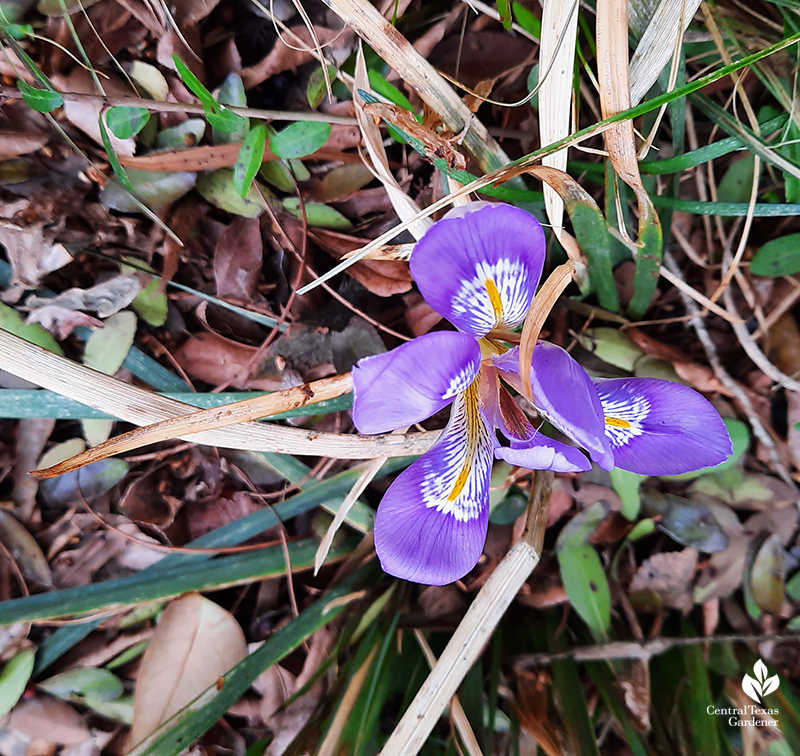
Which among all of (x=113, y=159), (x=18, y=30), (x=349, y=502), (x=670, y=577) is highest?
(x=18, y=30)

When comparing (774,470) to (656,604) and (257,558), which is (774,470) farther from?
(257,558)

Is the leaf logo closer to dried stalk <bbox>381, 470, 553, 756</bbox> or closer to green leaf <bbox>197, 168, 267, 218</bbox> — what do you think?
dried stalk <bbox>381, 470, 553, 756</bbox>

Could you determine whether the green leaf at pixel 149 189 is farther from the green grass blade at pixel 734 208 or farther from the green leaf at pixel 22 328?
the green grass blade at pixel 734 208

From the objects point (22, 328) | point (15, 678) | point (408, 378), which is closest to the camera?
point (408, 378)

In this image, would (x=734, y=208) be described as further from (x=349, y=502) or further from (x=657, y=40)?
(x=349, y=502)

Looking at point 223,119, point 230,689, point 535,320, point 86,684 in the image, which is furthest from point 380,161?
point 86,684

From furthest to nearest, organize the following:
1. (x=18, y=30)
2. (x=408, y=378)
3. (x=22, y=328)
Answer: (x=22, y=328)
(x=18, y=30)
(x=408, y=378)

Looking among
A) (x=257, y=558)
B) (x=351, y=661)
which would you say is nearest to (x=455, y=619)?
(x=351, y=661)
